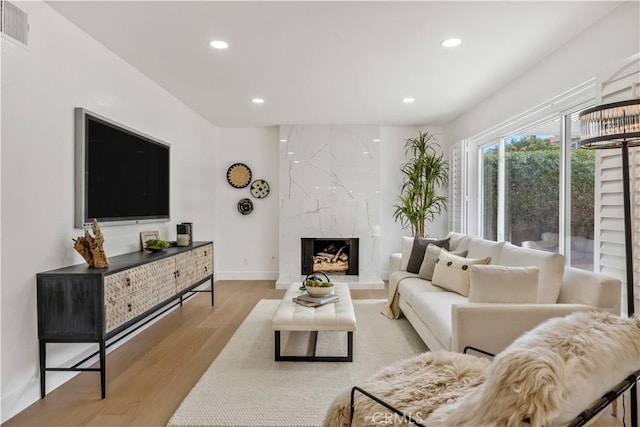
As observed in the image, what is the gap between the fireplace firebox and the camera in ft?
19.6

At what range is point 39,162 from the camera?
7.77 ft

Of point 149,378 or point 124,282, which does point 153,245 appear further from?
point 149,378

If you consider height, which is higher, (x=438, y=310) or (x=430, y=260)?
(x=430, y=260)

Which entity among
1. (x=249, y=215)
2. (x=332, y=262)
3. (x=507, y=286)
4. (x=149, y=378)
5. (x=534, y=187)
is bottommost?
(x=149, y=378)

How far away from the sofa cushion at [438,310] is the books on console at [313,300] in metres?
0.71

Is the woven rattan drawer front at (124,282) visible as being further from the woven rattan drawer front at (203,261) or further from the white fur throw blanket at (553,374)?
the white fur throw blanket at (553,374)

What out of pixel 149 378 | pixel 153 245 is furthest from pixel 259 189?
pixel 149 378

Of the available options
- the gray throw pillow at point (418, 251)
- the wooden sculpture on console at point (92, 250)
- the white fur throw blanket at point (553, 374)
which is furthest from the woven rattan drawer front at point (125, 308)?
the gray throw pillow at point (418, 251)

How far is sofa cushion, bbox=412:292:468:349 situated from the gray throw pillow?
2.77ft

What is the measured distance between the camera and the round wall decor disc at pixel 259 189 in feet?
20.3

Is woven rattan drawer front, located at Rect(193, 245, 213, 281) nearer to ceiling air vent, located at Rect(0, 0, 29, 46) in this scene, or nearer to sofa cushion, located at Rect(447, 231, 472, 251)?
ceiling air vent, located at Rect(0, 0, 29, 46)

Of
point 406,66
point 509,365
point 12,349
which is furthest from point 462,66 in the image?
point 12,349

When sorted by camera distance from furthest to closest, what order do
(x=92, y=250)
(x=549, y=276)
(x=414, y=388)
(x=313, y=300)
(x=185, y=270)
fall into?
(x=185, y=270)
(x=313, y=300)
(x=92, y=250)
(x=549, y=276)
(x=414, y=388)

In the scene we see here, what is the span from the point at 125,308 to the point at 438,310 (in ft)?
7.47
